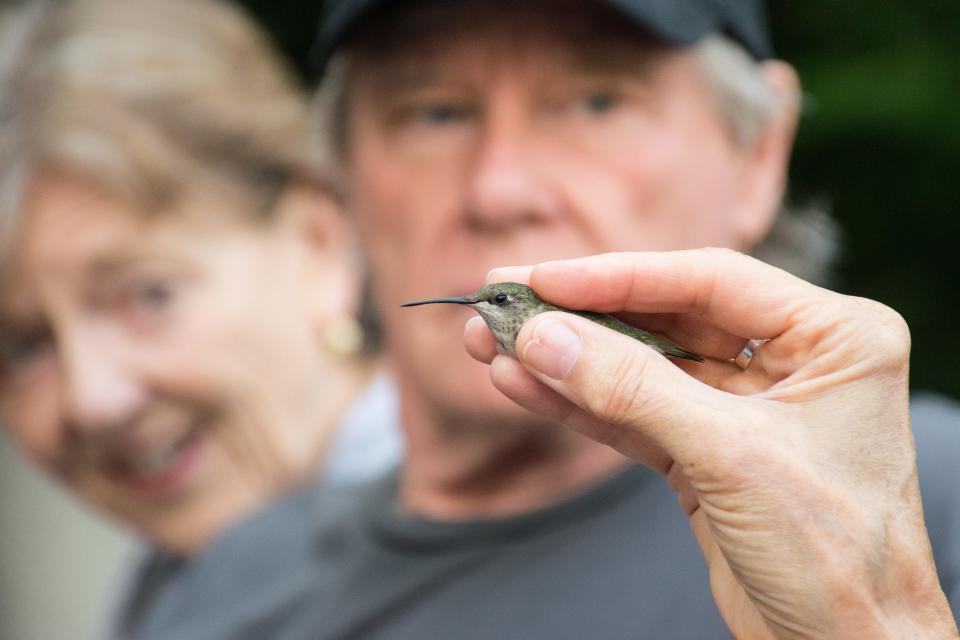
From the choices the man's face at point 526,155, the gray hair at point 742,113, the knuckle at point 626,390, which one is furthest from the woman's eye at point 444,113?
the knuckle at point 626,390

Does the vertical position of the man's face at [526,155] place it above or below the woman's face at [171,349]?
above

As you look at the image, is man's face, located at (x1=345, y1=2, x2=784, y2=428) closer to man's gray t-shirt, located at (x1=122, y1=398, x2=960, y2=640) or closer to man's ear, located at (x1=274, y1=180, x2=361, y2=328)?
man's gray t-shirt, located at (x1=122, y1=398, x2=960, y2=640)

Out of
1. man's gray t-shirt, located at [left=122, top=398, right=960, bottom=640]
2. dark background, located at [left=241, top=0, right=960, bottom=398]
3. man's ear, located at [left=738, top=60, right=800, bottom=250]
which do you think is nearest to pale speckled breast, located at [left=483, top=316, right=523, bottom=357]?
man's gray t-shirt, located at [left=122, top=398, right=960, bottom=640]

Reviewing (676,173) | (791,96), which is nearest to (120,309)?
(676,173)

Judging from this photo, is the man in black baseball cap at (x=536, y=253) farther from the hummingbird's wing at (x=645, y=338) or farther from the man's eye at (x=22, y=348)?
the man's eye at (x=22, y=348)

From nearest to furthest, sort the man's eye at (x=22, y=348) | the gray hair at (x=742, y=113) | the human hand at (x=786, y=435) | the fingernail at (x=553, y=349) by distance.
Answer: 1. the human hand at (x=786, y=435)
2. the fingernail at (x=553, y=349)
3. the gray hair at (x=742, y=113)
4. the man's eye at (x=22, y=348)

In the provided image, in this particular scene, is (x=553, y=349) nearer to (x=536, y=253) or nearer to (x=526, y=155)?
(x=536, y=253)
